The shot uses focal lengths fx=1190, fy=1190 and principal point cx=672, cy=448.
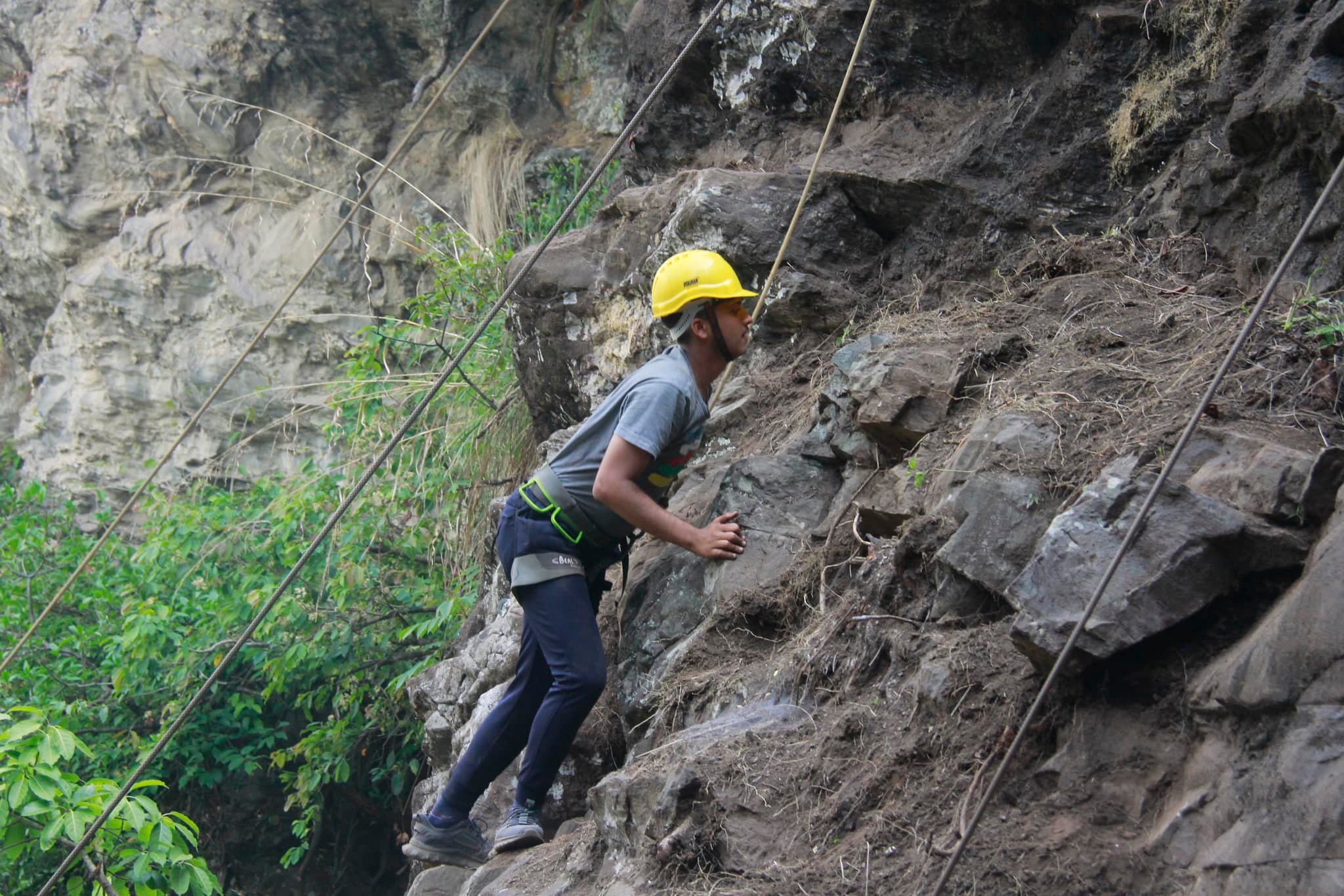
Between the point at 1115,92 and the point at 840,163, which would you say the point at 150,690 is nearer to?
the point at 840,163

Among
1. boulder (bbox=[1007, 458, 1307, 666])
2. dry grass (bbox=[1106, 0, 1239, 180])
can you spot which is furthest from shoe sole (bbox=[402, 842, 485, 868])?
dry grass (bbox=[1106, 0, 1239, 180])

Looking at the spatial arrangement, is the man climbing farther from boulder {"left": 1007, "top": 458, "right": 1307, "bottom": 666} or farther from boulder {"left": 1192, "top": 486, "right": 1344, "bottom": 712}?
boulder {"left": 1192, "top": 486, "right": 1344, "bottom": 712}

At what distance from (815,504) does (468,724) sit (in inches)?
61.8

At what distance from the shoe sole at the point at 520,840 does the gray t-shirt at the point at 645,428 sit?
3.04 feet

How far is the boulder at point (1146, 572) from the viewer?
2504mm

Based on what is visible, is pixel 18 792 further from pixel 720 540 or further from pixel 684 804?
pixel 720 540

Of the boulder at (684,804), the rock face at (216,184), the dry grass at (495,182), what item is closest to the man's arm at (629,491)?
the boulder at (684,804)

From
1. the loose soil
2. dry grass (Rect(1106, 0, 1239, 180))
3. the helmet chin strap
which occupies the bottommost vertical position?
the loose soil

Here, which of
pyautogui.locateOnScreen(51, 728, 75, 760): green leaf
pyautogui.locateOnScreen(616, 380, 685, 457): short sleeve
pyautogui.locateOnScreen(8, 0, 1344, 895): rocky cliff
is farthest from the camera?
pyautogui.locateOnScreen(51, 728, 75, 760): green leaf

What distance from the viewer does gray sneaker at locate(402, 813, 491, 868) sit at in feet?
12.0

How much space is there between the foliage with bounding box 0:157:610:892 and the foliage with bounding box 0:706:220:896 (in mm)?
2117

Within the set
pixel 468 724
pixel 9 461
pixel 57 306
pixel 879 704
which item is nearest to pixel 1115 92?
pixel 879 704

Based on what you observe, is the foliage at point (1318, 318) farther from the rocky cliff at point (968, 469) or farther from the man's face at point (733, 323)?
the man's face at point (733, 323)

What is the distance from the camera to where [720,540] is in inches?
143
